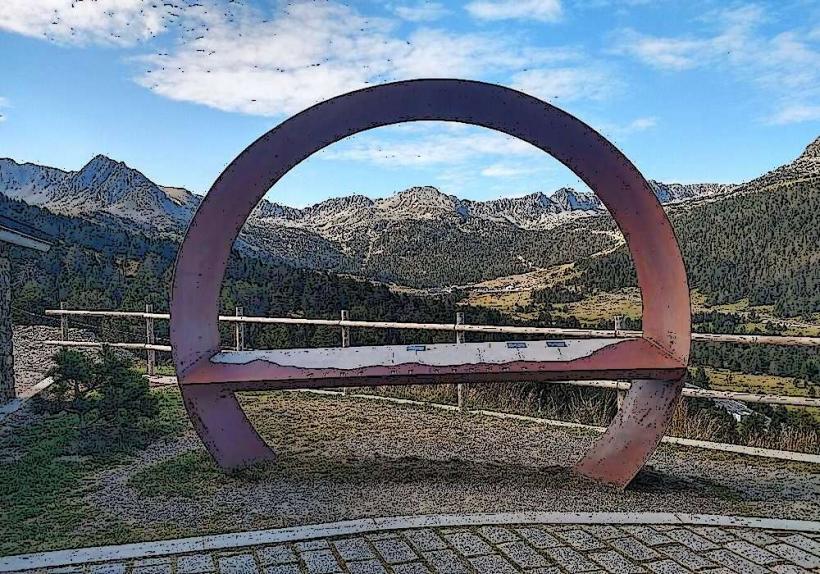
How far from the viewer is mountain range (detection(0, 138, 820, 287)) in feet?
81.2

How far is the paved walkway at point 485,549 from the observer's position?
3643 mm

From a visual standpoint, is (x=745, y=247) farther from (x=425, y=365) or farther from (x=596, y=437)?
(x=425, y=365)

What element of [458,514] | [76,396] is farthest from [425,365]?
[76,396]

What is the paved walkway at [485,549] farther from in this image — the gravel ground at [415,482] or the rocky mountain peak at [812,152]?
the rocky mountain peak at [812,152]

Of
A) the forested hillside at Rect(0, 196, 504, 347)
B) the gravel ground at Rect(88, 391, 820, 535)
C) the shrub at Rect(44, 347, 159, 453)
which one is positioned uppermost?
the forested hillside at Rect(0, 196, 504, 347)

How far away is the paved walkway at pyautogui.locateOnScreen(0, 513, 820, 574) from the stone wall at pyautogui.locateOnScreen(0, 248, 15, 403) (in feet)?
15.8

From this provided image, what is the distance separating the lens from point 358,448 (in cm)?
684

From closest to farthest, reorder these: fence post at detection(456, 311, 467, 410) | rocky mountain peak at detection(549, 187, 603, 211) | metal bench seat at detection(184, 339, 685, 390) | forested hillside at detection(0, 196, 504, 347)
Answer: metal bench seat at detection(184, 339, 685, 390), fence post at detection(456, 311, 467, 410), forested hillside at detection(0, 196, 504, 347), rocky mountain peak at detection(549, 187, 603, 211)

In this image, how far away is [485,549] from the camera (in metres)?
3.86

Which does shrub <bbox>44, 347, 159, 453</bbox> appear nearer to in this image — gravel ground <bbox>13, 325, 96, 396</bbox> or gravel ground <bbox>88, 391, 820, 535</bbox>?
gravel ground <bbox>88, 391, 820, 535</bbox>

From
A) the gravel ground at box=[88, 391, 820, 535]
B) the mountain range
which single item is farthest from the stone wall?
the mountain range

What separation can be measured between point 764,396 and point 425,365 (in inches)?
140

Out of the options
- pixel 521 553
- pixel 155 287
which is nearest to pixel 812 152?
pixel 155 287

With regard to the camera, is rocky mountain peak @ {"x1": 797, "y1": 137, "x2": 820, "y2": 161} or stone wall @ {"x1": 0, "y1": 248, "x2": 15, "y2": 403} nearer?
stone wall @ {"x1": 0, "y1": 248, "x2": 15, "y2": 403}
